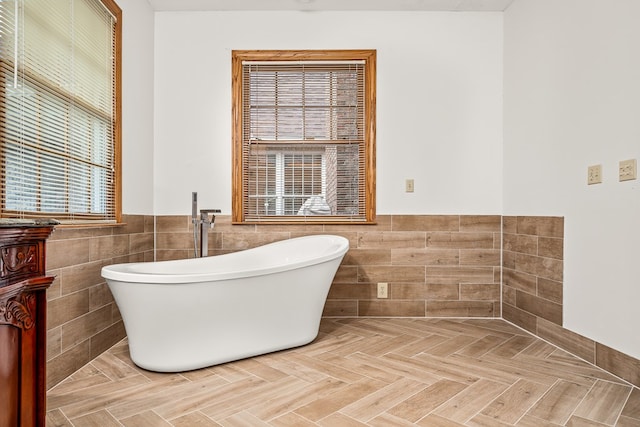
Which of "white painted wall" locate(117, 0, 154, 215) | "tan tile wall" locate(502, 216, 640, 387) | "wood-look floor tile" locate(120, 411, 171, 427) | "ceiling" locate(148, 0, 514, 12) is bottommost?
"wood-look floor tile" locate(120, 411, 171, 427)

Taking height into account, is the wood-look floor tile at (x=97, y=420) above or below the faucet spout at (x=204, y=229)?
below

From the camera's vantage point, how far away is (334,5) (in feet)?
10.1

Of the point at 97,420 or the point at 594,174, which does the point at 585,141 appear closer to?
the point at 594,174

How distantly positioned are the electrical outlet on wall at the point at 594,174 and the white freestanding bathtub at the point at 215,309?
4.75ft

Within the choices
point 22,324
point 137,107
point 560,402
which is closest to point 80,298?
point 22,324

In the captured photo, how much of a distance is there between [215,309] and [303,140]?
1.60 m

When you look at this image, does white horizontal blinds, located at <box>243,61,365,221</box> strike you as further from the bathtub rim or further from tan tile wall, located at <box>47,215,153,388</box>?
tan tile wall, located at <box>47,215,153,388</box>

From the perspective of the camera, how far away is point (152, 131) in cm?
313

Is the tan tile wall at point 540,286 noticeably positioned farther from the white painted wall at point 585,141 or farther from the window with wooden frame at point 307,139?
the window with wooden frame at point 307,139

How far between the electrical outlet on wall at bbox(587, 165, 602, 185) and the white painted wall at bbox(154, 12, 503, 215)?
979mm

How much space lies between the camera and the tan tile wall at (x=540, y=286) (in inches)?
88.5

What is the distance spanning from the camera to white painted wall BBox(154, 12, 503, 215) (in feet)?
10.4

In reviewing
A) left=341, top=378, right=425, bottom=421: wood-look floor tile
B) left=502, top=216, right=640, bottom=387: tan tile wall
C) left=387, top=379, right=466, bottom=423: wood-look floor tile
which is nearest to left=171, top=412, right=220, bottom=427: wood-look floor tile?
left=341, top=378, right=425, bottom=421: wood-look floor tile

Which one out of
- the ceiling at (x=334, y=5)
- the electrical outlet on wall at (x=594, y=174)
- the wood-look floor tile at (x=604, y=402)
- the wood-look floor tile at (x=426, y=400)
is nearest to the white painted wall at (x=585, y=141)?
the electrical outlet on wall at (x=594, y=174)
